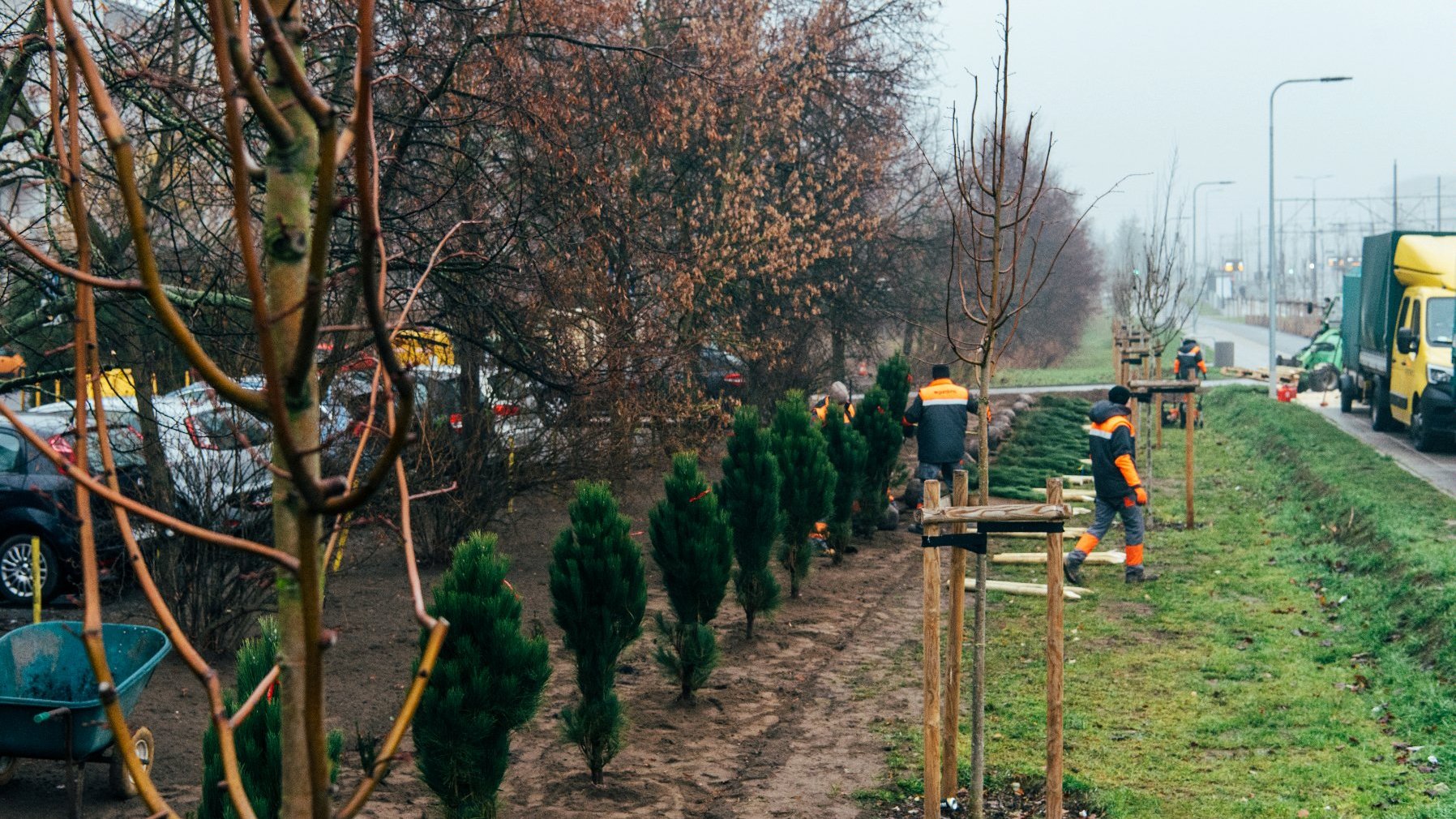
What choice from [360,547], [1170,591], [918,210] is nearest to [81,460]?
[1170,591]

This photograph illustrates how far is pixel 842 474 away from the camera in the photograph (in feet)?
46.0

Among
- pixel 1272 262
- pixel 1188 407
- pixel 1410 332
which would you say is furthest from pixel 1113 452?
pixel 1272 262

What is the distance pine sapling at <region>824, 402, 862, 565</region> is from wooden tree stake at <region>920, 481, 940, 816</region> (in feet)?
25.1

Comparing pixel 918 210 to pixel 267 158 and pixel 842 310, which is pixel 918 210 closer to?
pixel 842 310

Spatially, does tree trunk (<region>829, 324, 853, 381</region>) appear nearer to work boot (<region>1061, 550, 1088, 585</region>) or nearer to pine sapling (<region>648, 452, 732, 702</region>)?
work boot (<region>1061, 550, 1088, 585</region>)

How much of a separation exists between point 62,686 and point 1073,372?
1570 inches

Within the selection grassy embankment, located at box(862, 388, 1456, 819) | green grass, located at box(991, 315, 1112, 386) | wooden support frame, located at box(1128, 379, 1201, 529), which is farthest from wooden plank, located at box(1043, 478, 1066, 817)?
green grass, located at box(991, 315, 1112, 386)

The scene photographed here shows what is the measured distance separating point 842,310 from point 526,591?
12.7 metres

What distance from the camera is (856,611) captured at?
38.4ft

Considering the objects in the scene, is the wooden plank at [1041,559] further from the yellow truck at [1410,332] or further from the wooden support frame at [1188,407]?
the yellow truck at [1410,332]

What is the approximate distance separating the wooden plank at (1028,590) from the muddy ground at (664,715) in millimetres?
733

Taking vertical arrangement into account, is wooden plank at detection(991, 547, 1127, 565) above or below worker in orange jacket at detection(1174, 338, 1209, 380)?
below

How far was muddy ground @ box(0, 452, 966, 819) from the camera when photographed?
6906mm

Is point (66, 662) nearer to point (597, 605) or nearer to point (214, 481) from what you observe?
point (214, 481)
